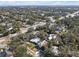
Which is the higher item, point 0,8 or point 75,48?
point 0,8

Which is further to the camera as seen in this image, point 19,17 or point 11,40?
point 19,17

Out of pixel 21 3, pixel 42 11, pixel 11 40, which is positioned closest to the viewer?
pixel 11 40

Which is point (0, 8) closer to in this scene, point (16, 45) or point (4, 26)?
point (4, 26)

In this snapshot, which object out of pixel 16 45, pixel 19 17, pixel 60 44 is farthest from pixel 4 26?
pixel 60 44

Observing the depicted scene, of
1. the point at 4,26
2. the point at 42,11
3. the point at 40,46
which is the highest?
the point at 42,11

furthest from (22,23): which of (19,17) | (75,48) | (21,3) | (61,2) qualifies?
(75,48)

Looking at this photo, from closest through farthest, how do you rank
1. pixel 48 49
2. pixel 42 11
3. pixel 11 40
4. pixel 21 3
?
pixel 48 49 < pixel 11 40 < pixel 21 3 < pixel 42 11

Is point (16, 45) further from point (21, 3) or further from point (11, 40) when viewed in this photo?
point (21, 3)

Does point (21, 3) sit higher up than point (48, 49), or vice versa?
point (21, 3)

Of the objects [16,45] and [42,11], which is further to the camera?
[42,11]

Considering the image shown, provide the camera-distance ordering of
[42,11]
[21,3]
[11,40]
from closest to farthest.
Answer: [11,40]
[21,3]
[42,11]
